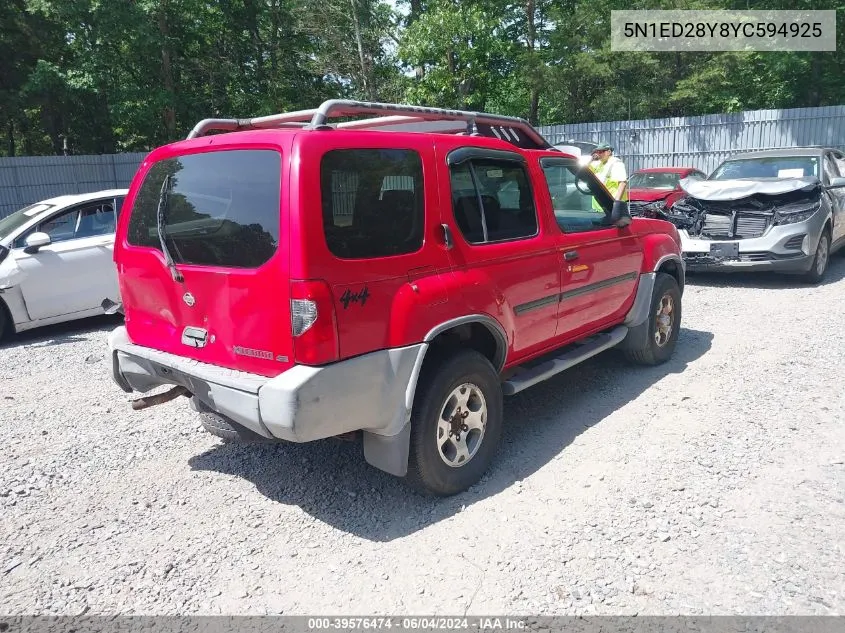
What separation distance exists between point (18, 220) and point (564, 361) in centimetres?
648

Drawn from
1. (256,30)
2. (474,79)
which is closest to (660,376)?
(474,79)

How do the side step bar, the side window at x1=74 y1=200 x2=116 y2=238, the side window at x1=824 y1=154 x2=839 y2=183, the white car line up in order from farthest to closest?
the side window at x1=824 y1=154 x2=839 y2=183
the side window at x1=74 y1=200 x2=116 y2=238
the white car
the side step bar

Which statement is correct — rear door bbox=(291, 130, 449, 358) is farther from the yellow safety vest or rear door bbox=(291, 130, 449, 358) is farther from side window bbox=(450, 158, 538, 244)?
the yellow safety vest

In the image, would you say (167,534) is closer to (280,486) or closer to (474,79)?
(280,486)

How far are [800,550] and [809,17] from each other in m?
21.8

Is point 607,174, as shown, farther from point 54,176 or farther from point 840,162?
point 54,176

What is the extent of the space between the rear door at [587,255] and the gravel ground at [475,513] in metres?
0.72

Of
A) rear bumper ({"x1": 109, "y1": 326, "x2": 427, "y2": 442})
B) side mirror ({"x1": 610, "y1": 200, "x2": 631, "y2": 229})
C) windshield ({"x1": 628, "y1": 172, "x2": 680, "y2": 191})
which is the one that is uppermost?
windshield ({"x1": 628, "y1": 172, "x2": 680, "y2": 191})

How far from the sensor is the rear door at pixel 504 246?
363 cm

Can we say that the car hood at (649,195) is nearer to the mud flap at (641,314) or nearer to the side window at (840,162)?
the side window at (840,162)

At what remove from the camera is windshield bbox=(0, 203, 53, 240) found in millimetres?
7258

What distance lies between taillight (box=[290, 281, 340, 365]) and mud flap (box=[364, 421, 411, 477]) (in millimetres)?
591

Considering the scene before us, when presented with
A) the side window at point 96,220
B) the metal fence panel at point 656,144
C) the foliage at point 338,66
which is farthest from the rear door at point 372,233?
the foliage at point 338,66

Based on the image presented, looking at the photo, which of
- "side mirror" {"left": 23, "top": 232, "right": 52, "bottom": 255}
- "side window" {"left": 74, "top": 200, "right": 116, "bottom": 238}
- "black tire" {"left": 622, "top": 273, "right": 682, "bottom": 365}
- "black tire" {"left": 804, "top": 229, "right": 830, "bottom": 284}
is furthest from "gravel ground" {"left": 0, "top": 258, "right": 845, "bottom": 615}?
"black tire" {"left": 804, "top": 229, "right": 830, "bottom": 284}
